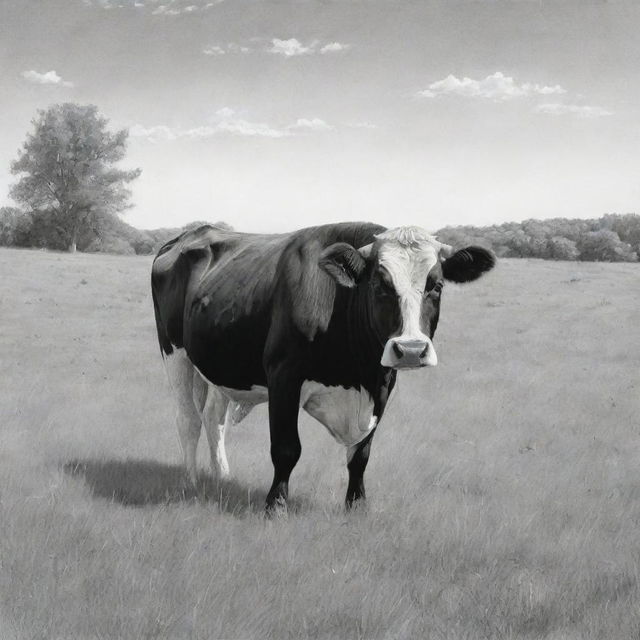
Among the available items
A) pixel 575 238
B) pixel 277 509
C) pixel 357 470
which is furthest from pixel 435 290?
pixel 575 238

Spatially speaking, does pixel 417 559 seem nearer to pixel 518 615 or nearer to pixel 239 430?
pixel 518 615

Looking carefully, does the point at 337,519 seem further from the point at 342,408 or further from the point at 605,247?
the point at 605,247

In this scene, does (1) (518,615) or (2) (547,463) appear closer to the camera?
(1) (518,615)

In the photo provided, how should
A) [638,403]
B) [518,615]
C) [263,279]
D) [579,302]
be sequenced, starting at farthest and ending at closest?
[579,302]
[638,403]
[263,279]
[518,615]

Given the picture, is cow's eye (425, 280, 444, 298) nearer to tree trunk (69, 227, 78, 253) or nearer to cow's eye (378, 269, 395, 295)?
cow's eye (378, 269, 395, 295)

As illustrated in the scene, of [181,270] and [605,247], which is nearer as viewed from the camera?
[181,270]

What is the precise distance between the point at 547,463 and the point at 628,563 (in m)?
2.32

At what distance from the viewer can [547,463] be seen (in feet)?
22.2

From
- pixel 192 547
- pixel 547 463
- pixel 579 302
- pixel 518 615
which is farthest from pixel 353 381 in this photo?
pixel 579 302

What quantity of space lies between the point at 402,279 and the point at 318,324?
0.79 m

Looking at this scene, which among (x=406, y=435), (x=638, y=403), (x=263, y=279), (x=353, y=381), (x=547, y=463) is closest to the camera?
(x=353, y=381)

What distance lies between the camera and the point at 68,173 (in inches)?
1612

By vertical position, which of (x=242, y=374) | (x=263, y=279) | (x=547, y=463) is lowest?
(x=547, y=463)

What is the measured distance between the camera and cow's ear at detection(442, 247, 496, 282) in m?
4.67
